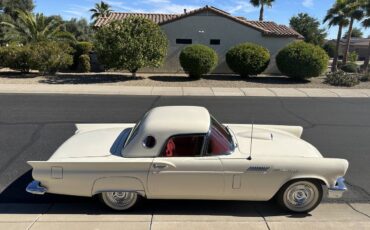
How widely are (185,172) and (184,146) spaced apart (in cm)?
33

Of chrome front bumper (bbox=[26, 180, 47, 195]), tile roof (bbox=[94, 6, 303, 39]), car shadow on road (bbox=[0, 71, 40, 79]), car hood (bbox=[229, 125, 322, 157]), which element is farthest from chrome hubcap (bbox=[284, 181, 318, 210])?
tile roof (bbox=[94, 6, 303, 39])

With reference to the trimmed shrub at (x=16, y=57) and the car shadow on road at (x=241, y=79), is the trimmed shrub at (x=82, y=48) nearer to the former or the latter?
the trimmed shrub at (x=16, y=57)

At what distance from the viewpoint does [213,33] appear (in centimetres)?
2175

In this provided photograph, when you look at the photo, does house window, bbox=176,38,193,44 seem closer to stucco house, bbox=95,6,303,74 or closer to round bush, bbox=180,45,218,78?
stucco house, bbox=95,6,303,74

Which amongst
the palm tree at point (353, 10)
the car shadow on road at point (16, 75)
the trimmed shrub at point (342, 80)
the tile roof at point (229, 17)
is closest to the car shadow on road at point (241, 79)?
the trimmed shrub at point (342, 80)

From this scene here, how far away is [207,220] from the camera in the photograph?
172 inches

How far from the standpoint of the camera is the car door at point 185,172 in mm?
4301

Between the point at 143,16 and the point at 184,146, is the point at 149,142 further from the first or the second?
the point at 143,16

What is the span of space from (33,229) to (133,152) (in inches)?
56.4

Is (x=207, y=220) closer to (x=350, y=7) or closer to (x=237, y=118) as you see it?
(x=237, y=118)

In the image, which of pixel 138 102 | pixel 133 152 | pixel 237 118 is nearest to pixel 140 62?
pixel 138 102

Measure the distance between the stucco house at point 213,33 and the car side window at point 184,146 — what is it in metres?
17.8

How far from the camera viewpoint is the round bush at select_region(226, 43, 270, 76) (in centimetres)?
1870

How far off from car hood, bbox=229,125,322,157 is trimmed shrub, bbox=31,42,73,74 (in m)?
15.1
